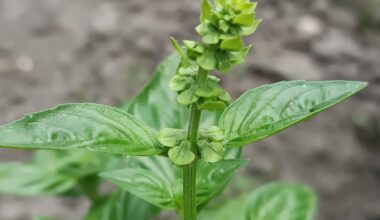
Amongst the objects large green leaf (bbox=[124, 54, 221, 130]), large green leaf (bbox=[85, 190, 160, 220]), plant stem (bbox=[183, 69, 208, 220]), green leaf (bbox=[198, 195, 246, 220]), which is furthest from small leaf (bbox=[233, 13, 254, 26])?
green leaf (bbox=[198, 195, 246, 220])

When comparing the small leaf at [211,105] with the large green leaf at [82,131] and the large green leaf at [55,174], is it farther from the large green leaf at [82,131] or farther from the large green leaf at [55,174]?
the large green leaf at [55,174]

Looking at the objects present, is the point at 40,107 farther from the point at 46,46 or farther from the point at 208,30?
the point at 208,30

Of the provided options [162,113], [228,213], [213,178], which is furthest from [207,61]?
[228,213]

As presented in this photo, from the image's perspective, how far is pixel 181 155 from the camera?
0.86 meters

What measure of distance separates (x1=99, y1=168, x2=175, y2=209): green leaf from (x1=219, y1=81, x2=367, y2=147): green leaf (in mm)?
190

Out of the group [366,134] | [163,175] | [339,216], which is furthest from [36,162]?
[366,134]

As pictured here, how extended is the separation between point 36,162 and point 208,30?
3.24 ft

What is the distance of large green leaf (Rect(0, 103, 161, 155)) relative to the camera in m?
0.80

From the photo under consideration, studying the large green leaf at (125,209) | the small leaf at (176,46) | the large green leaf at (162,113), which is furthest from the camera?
the large green leaf at (125,209)

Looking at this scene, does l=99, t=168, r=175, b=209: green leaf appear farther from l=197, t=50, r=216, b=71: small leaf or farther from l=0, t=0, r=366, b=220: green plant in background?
l=197, t=50, r=216, b=71: small leaf

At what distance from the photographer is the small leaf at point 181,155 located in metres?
0.86

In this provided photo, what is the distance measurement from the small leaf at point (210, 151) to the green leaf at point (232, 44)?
0.15 m

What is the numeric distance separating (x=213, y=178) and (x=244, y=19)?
337 mm

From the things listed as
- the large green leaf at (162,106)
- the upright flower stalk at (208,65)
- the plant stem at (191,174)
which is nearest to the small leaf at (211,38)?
the upright flower stalk at (208,65)
